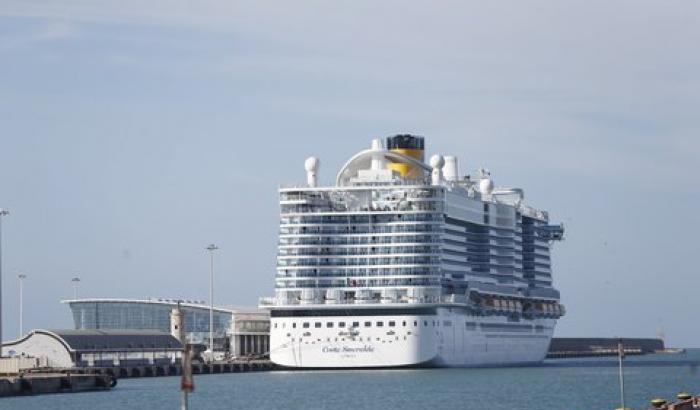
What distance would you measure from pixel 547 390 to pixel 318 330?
1660 cm

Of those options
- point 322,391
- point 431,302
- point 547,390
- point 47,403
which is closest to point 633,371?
point 431,302

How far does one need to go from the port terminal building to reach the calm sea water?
28.6 m

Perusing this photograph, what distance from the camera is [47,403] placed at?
264ft

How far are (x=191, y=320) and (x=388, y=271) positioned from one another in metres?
58.9

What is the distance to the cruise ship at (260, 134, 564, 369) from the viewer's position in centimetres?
9806

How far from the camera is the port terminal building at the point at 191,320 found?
458 feet

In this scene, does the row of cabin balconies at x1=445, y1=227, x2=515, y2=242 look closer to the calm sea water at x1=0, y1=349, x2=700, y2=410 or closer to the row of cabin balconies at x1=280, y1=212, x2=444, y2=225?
the row of cabin balconies at x1=280, y1=212, x2=444, y2=225

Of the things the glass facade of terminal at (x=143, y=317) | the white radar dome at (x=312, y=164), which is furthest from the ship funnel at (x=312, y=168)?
the glass facade of terminal at (x=143, y=317)

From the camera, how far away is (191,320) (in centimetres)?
15775

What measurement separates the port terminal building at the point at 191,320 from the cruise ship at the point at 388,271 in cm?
2974

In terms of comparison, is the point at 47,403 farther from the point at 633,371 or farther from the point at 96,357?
the point at 633,371

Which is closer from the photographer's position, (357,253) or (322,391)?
(322,391)

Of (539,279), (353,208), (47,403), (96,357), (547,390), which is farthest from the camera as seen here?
(539,279)

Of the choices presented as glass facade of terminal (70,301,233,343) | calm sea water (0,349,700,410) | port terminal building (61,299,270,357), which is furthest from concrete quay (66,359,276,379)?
glass facade of terminal (70,301,233,343)
